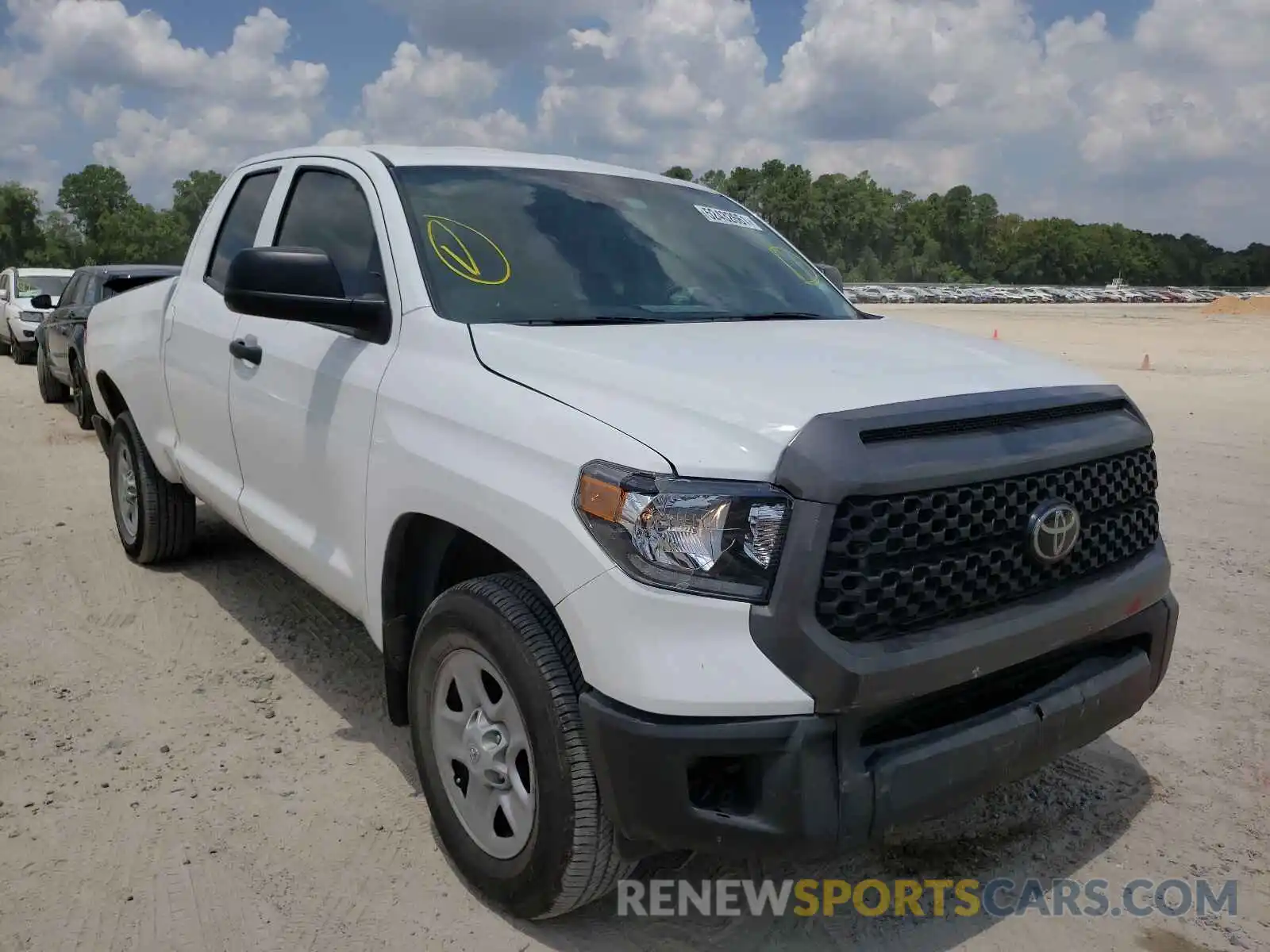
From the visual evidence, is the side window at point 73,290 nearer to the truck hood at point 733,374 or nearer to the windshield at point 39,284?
the windshield at point 39,284

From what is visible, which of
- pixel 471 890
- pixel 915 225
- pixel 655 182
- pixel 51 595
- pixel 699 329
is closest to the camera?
pixel 471 890

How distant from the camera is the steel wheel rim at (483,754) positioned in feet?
8.55

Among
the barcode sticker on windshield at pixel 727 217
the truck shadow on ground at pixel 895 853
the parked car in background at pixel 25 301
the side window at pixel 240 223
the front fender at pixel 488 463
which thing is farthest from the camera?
the parked car in background at pixel 25 301

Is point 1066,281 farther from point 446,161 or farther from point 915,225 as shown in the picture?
point 446,161

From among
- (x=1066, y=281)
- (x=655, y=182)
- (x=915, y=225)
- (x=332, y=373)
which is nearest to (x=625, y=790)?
(x=332, y=373)

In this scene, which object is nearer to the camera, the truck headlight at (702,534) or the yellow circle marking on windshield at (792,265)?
the truck headlight at (702,534)

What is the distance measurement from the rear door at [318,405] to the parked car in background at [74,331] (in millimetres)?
6703

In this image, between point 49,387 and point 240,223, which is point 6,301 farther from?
point 240,223

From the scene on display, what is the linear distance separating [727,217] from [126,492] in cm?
371

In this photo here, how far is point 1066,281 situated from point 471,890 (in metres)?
151

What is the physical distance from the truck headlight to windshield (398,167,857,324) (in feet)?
3.52

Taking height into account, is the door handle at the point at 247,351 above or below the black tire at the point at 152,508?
above

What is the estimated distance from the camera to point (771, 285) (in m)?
3.85

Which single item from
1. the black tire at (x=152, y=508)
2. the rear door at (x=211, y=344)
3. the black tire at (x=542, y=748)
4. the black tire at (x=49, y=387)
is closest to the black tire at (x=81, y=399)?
the black tire at (x=49, y=387)
